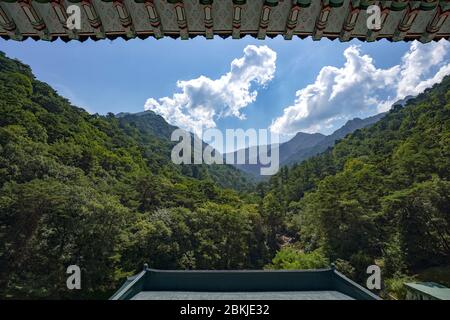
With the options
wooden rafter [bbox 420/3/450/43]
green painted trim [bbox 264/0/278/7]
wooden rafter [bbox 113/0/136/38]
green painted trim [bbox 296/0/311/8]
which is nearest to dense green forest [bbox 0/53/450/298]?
wooden rafter [bbox 420/3/450/43]

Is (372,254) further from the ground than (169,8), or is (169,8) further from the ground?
(169,8)

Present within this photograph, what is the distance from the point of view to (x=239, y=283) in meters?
12.5

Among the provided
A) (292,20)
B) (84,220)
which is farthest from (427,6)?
(84,220)

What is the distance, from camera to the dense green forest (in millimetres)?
31531

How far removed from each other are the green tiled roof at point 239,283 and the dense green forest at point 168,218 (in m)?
20.8

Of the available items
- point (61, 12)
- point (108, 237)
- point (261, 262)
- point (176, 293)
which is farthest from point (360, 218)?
point (61, 12)

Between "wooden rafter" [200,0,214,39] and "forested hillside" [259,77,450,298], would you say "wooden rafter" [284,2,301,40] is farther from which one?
"forested hillside" [259,77,450,298]

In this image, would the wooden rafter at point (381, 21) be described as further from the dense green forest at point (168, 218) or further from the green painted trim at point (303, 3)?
the dense green forest at point (168, 218)

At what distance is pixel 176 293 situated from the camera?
1209 cm

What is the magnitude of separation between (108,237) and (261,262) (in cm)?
2428

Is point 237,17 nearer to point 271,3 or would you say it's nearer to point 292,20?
point 271,3

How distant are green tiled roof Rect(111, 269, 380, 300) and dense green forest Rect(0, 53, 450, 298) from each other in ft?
68.2

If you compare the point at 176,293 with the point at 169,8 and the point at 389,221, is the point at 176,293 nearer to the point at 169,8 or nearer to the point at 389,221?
the point at 169,8

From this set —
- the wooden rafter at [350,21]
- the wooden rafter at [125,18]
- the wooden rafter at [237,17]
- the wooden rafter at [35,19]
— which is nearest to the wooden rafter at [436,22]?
the wooden rafter at [350,21]
